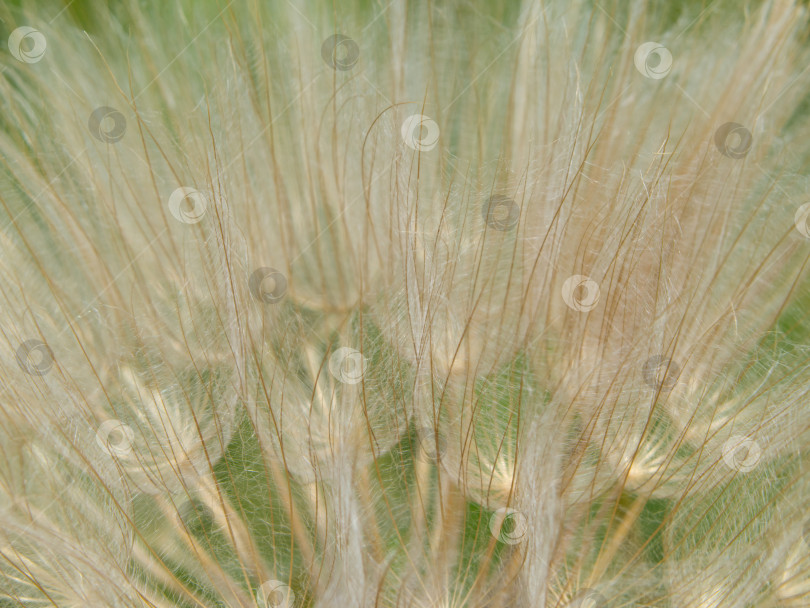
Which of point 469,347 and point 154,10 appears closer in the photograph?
point 469,347

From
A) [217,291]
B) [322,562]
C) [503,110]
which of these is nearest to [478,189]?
[503,110]

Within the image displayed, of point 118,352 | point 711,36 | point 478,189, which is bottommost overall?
point 118,352

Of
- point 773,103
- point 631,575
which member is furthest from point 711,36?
point 631,575

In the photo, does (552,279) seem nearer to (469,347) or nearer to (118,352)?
(469,347)

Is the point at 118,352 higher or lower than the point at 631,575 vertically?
higher

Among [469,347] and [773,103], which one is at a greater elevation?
[773,103]

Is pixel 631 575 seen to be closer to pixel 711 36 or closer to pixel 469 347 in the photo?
pixel 469 347

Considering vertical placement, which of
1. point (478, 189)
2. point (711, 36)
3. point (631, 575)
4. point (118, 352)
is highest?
point (711, 36)

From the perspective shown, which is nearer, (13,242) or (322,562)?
(322,562)

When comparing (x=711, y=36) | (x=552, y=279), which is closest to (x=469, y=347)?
(x=552, y=279)
